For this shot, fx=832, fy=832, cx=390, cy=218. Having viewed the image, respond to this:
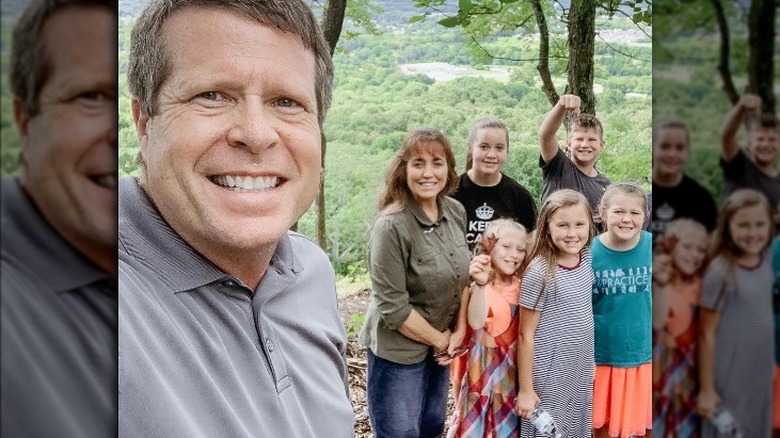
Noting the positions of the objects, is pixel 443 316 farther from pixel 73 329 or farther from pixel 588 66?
pixel 73 329

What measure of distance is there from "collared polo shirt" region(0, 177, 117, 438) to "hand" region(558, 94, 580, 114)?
5.36 ft

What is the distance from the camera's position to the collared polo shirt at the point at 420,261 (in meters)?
2.37

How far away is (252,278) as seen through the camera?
1.78 metres

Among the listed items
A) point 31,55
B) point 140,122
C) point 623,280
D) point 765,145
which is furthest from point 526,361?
point 31,55

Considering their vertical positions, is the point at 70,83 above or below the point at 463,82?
below

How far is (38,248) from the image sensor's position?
2.73 feet

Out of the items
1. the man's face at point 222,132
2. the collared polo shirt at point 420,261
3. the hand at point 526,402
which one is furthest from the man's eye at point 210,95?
the hand at point 526,402

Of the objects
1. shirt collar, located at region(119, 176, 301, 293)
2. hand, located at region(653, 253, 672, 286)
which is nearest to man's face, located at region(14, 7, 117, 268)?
hand, located at region(653, 253, 672, 286)

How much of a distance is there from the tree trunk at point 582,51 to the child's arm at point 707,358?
1.52m

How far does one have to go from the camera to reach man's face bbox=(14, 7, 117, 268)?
839 mm

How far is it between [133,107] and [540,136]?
112 centimetres

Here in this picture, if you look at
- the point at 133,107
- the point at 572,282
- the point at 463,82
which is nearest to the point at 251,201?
the point at 133,107

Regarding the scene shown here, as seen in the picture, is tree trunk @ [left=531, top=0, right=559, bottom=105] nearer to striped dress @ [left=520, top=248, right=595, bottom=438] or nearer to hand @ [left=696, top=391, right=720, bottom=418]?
striped dress @ [left=520, top=248, right=595, bottom=438]

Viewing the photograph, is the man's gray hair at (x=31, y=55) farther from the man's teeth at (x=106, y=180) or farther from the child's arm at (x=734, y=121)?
the child's arm at (x=734, y=121)
